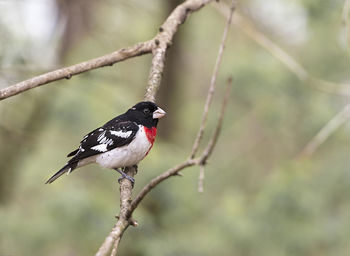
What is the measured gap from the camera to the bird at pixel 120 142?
430 centimetres

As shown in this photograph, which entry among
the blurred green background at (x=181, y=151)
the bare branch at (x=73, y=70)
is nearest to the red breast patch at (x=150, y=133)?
the bare branch at (x=73, y=70)

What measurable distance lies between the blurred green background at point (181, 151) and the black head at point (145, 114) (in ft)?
6.50

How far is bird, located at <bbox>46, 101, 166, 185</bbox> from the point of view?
430 cm

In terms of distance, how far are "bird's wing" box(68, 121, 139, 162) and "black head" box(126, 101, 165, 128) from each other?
0.07 metres

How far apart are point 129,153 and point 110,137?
0.24m

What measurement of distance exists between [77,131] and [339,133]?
447cm

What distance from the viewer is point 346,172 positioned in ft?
30.6

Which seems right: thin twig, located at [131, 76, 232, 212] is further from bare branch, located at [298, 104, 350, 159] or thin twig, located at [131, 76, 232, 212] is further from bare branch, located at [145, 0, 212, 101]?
bare branch, located at [298, 104, 350, 159]

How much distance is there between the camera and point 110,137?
444cm

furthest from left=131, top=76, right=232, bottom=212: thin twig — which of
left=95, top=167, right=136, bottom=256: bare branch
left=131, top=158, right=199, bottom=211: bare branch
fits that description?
left=95, top=167, right=136, bottom=256: bare branch

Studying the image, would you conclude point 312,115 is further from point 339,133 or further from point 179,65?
point 179,65

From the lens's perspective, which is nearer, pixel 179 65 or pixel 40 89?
pixel 40 89

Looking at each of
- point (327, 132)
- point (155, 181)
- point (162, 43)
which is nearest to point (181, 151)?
point (327, 132)

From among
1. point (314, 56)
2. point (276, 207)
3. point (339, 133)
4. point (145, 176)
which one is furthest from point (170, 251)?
point (314, 56)
